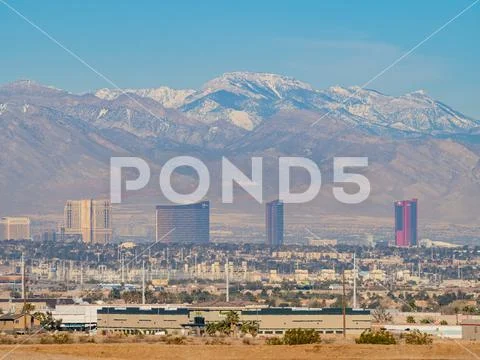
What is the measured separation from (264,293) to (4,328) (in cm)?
7922

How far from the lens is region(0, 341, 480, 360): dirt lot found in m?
78.7

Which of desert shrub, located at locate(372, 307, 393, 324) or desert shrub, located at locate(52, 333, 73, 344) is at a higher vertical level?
desert shrub, located at locate(52, 333, 73, 344)

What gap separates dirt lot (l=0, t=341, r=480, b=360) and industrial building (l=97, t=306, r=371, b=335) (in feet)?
71.7

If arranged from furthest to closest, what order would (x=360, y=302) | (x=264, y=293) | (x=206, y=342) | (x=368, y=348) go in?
(x=264, y=293) → (x=360, y=302) → (x=206, y=342) → (x=368, y=348)

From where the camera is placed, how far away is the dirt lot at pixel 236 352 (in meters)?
78.7

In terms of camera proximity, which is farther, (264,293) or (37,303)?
(264,293)

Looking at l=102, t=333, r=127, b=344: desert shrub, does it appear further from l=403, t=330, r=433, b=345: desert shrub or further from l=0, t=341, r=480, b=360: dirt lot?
l=403, t=330, r=433, b=345: desert shrub

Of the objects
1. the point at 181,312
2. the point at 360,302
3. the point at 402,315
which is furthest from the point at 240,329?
the point at 360,302

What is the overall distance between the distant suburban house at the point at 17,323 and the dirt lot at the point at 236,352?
21.6 m

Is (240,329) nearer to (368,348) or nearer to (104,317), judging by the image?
(104,317)

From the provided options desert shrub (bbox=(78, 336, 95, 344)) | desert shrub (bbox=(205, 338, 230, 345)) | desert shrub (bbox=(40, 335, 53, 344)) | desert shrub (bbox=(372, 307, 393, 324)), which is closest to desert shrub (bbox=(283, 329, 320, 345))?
desert shrub (bbox=(205, 338, 230, 345))

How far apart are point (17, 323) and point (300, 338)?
2680 centimetres

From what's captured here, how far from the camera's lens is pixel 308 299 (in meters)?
168

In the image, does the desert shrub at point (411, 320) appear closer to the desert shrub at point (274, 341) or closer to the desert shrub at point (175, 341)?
the desert shrub at point (175, 341)
